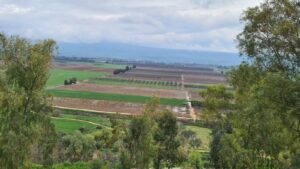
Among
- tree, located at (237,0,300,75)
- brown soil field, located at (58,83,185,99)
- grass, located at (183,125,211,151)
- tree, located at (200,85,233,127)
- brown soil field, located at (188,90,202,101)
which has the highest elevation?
tree, located at (237,0,300,75)

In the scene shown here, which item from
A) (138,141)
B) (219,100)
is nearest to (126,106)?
(219,100)

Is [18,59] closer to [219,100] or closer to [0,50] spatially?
[0,50]

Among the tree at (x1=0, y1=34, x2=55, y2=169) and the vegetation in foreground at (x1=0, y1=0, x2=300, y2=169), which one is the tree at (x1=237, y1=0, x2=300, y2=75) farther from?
the tree at (x1=0, y1=34, x2=55, y2=169)

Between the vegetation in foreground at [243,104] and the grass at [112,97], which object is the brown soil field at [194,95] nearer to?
the grass at [112,97]

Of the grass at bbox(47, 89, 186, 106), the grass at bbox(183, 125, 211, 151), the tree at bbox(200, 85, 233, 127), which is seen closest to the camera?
the tree at bbox(200, 85, 233, 127)

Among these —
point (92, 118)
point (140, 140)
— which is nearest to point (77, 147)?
point (140, 140)

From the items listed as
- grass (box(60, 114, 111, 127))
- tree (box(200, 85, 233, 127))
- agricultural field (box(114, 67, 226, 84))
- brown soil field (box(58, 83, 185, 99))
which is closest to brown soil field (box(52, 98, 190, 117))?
grass (box(60, 114, 111, 127))
